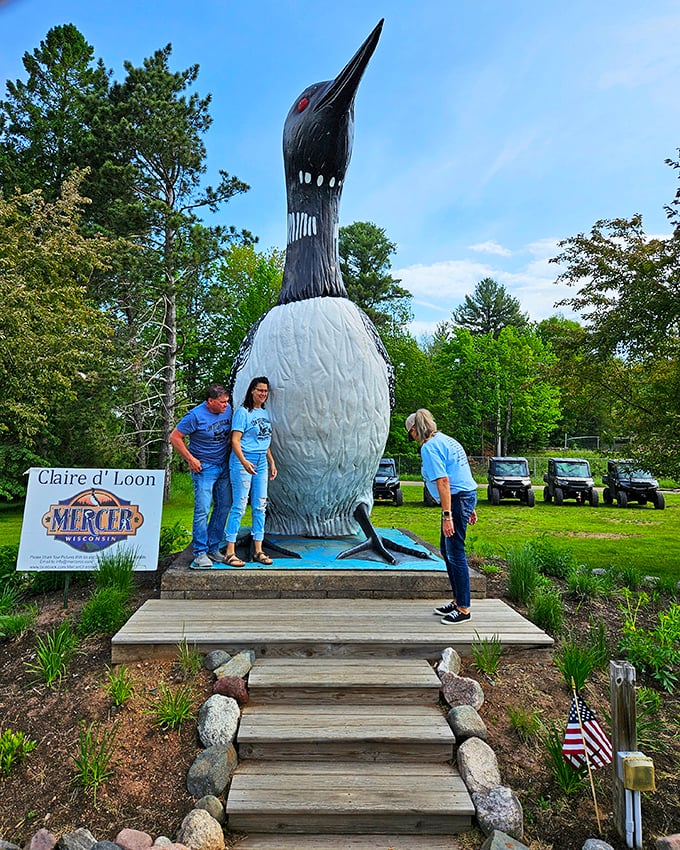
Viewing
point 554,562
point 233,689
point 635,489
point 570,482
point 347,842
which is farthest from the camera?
point 570,482

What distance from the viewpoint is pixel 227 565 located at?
4.34 metres

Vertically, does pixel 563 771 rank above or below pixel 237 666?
below

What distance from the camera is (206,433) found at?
4.40 metres

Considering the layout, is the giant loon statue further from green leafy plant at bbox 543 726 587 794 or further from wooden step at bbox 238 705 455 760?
green leafy plant at bbox 543 726 587 794

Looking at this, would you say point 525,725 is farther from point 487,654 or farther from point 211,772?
point 211,772

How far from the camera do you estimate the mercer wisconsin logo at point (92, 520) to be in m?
4.27

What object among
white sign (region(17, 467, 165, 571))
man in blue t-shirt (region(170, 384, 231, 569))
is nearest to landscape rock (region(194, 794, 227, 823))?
man in blue t-shirt (region(170, 384, 231, 569))

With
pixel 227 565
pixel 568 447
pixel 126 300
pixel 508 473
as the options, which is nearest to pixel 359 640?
pixel 227 565

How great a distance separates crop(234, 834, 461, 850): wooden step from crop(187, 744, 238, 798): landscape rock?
0.25 m

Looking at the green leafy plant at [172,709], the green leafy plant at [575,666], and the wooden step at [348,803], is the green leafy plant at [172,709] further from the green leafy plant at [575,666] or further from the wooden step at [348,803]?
the green leafy plant at [575,666]

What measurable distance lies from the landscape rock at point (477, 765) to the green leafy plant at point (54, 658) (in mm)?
2196

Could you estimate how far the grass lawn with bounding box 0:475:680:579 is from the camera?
7465 millimetres

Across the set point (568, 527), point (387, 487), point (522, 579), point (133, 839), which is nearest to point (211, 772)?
point (133, 839)

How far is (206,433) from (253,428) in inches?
15.7
